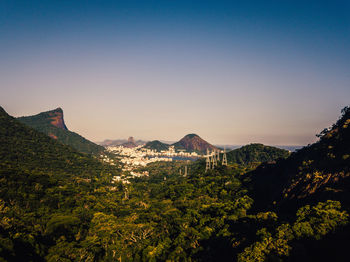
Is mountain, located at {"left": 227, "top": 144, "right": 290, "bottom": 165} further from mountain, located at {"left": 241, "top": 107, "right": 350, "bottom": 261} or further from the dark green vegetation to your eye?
mountain, located at {"left": 241, "top": 107, "right": 350, "bottom": 261}

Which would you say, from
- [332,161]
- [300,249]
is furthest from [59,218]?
[332,161]

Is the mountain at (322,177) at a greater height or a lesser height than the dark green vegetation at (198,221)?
greater

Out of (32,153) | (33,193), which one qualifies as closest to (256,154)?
(33,193)

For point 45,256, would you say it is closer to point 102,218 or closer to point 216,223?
point 102,218

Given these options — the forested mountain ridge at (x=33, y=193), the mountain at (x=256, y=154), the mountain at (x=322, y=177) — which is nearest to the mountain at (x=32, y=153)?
the forested mountain ridge at (x=33, y=193)

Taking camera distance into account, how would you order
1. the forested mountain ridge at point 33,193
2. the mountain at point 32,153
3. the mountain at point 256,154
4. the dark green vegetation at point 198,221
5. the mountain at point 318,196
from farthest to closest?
the mountain at point 256,154
the mountain at point 32,153
the forested mountain ridge at point 33,193
the dark green vegetation at point 198,221
the mountain at point 318,196

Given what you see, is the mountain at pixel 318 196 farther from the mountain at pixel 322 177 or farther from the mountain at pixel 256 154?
the mountain at pixel 256 154

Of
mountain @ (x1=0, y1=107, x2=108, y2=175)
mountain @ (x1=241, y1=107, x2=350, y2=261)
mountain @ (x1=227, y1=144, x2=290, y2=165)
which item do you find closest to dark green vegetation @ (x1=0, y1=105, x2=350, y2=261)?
mountain @ (x1=241, y1=107, x2=350, y2=261)
